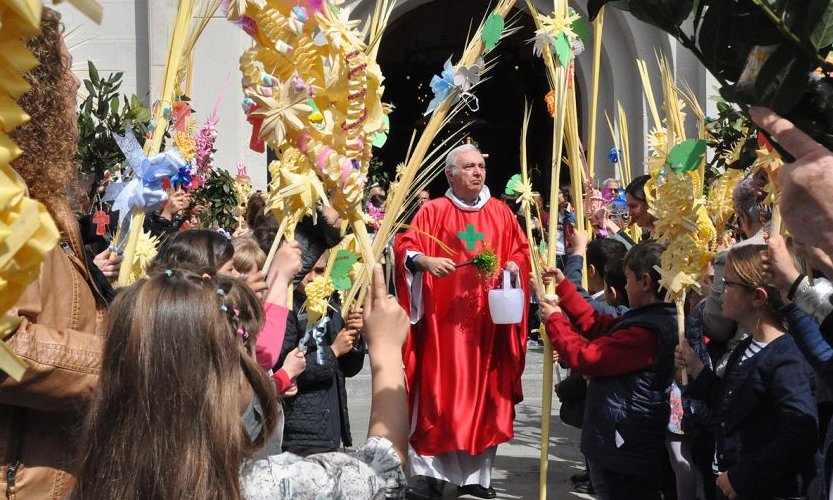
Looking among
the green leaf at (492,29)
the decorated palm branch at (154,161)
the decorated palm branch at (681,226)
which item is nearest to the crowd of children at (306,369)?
the decorated palm branch at (681,226)

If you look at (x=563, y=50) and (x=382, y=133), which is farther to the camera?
(x=563, y=50)

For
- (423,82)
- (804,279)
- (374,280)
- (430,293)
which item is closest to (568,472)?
(430,293)

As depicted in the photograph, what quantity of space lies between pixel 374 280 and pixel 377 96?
39.4 inches

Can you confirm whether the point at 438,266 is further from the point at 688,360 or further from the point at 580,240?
the point at 688,360

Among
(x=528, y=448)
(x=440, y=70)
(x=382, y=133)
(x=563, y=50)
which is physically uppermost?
(x=440, y=70)

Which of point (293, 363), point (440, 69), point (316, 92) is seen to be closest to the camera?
point (316, 92)

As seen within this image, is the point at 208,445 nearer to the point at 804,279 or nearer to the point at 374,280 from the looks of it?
the point at 374,280

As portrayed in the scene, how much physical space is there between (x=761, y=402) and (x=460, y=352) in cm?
326

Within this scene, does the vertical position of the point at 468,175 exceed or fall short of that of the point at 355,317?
it exceeds it

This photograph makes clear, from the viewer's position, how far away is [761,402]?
337 centimetres

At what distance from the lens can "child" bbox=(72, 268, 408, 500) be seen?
5.70 feet

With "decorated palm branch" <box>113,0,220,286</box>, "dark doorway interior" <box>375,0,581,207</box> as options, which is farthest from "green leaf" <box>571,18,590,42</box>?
"dark doorway interior" <box>375,0,581,207</box>

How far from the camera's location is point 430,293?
6.57 meters

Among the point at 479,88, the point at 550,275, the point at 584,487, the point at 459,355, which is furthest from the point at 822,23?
the point at 479,88
